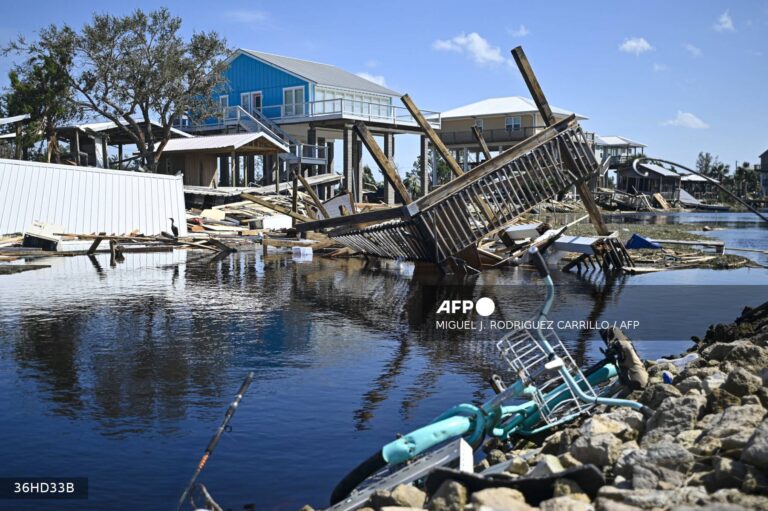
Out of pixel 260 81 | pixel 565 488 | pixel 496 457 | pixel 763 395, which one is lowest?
pixel 496 457

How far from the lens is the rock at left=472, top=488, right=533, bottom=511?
15.2ft

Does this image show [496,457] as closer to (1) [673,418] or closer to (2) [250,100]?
(1) [673,418]

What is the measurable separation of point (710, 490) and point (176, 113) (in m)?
52.5

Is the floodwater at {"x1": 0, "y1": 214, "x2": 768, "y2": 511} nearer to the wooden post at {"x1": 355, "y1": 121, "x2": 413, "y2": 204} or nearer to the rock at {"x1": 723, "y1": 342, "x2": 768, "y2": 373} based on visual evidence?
the wooden post at {"x1": 355, "y1": 121, "x2": 413, "y2": 204}

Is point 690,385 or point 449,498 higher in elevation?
point 690,385

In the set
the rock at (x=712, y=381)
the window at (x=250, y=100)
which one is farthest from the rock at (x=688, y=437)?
the window at (x=250, y=100)

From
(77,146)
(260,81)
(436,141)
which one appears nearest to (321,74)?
(260,81)

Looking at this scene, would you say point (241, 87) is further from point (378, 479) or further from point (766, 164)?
point (766, 164)

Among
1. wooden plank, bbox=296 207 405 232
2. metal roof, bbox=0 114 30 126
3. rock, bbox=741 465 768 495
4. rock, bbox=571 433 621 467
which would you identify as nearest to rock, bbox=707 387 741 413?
rock, bbox=571 433 621 467

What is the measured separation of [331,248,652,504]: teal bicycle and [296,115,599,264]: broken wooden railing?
12.3 m

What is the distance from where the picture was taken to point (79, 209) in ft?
103

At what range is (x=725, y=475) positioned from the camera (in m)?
4.77

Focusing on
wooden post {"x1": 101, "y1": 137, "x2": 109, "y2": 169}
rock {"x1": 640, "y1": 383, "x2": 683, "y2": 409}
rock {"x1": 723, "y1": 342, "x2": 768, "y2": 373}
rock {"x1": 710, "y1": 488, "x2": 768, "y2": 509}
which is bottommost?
rock {"x1": 710, "y1": 488, "x2": 768, "y2": 509}

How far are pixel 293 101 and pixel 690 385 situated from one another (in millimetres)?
55513
